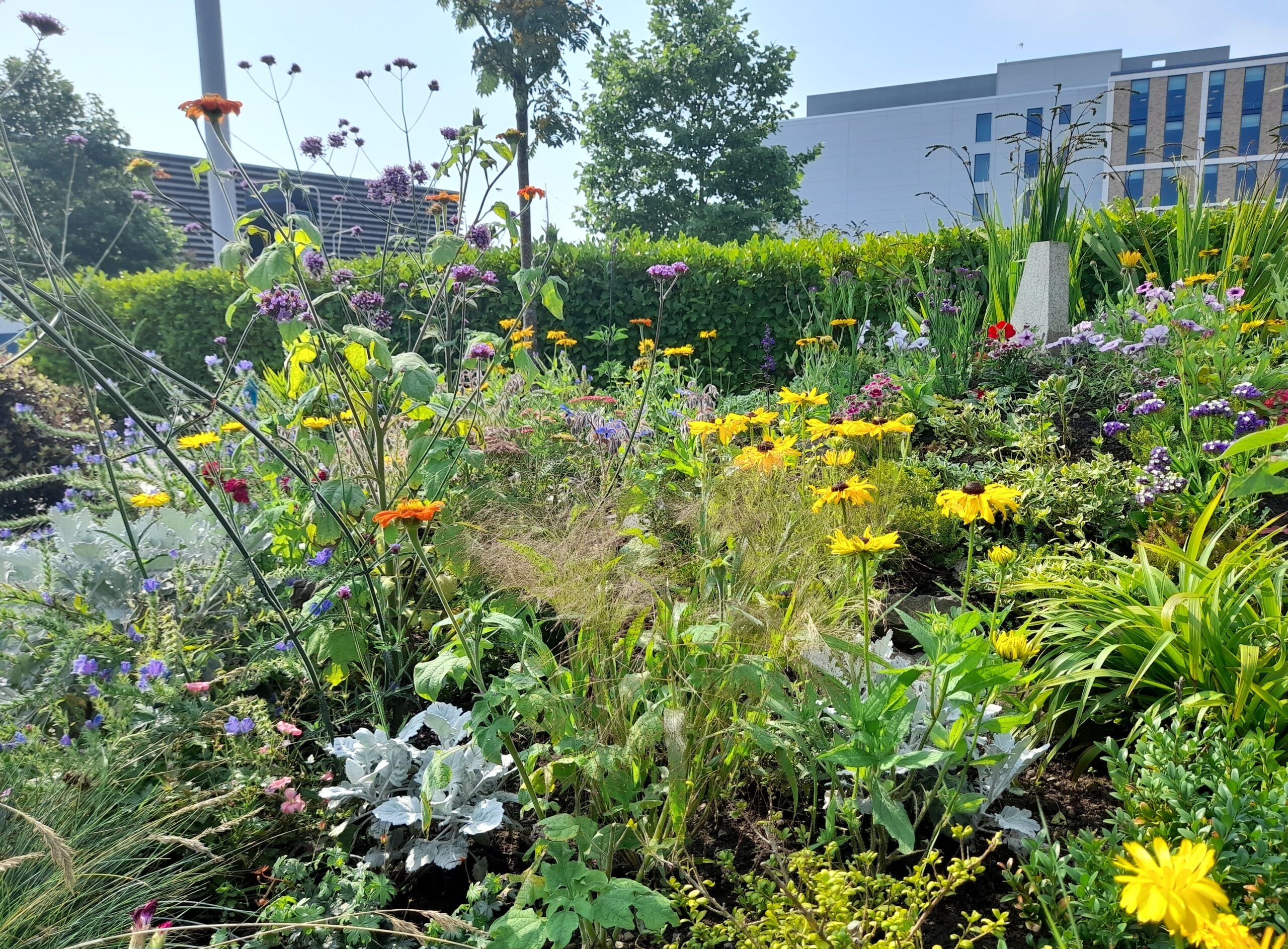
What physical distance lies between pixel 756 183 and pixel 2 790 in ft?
77.3

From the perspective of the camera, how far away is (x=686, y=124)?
22.9 meters

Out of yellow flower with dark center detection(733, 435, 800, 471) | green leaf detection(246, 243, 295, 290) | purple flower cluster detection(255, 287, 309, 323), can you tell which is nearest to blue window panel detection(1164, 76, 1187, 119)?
yellow flower with dark center detection(733, 435, 800, 471)

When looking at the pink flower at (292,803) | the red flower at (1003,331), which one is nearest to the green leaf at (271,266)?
the pink flower at (292,803)

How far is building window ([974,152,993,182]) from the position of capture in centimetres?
4575

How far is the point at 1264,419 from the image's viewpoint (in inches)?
117

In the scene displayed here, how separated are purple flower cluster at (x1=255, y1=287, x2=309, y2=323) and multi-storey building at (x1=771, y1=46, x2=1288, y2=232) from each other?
48564 millimetres

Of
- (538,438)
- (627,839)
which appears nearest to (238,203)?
(538,438)

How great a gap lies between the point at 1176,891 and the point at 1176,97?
66081 millimetres

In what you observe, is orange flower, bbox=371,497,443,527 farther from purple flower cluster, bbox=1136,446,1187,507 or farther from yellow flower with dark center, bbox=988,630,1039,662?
purple flower cluster, bbox=1136,446,1187,507

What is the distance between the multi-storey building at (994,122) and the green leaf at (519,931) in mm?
49751

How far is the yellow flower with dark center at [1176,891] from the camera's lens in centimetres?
69

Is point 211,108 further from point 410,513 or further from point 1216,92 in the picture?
point 1216,92

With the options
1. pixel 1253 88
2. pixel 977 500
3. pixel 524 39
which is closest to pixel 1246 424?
pixel 977 500

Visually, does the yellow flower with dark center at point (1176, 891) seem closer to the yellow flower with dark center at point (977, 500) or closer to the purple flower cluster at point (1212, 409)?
the yellow flower with dark center at point (977, 500)
